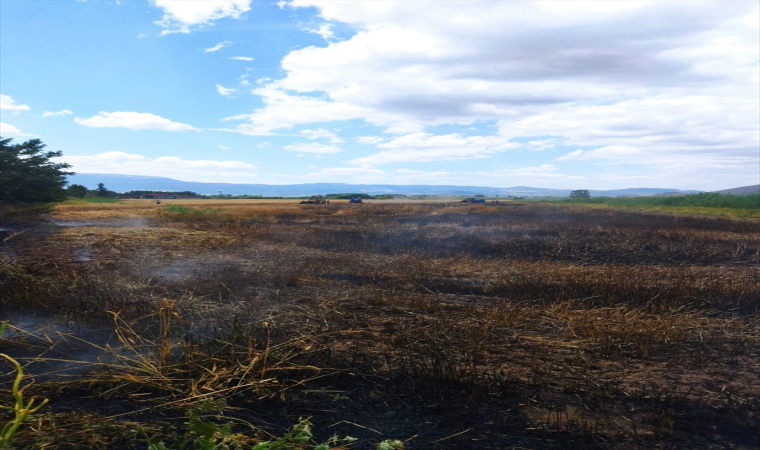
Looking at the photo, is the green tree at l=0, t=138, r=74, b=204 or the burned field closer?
the burned field

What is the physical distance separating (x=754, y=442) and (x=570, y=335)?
2.37 meters

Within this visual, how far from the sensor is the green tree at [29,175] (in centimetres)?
1420

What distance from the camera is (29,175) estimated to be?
47.9 feet

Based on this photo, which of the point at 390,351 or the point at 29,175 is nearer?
the point at 390,351

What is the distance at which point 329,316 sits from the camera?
20.9 ft

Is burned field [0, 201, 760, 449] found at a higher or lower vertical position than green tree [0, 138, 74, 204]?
lower

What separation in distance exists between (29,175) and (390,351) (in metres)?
13.7

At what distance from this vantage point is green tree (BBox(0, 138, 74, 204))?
46.6 ft

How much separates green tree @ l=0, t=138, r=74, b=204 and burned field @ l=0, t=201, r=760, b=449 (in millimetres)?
5417

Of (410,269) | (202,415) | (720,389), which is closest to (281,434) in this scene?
(202,415)

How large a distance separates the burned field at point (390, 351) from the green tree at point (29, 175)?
542 centimetres

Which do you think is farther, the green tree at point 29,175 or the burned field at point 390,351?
the green tree at point 29,175

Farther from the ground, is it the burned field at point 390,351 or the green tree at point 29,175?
the green tree at point 29,175

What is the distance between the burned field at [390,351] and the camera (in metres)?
3.57
